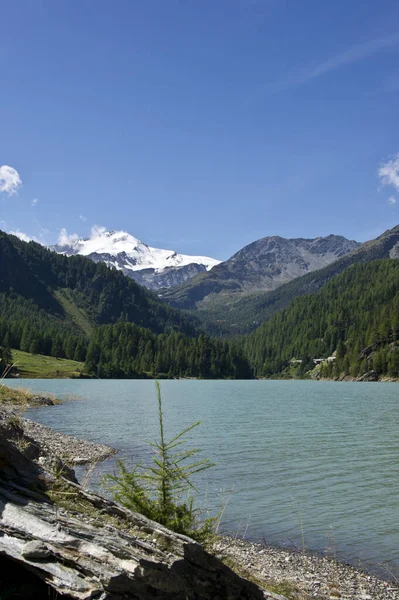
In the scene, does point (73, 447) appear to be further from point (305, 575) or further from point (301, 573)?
point (305, 575)

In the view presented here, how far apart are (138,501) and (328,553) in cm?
1103

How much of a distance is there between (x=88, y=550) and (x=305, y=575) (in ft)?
38.8

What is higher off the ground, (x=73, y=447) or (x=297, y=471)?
(x=297, y=471)

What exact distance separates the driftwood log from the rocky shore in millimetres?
4983

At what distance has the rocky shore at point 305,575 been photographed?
14.3 metres

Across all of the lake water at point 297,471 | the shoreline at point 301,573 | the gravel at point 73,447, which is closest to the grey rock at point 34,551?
the shoreline at point 301,573

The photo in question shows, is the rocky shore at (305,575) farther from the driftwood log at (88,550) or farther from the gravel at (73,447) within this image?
the gravel at (73,447)

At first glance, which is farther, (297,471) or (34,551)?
(297,471)

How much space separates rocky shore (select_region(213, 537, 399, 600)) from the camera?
564 inches

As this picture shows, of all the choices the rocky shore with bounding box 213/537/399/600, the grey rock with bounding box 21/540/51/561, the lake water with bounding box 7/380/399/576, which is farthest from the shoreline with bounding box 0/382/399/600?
the grey rock with bounding box 21/540/51/561

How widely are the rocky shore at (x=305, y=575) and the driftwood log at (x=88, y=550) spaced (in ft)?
16.3

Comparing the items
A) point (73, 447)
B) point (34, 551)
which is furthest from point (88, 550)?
point (73, 447)

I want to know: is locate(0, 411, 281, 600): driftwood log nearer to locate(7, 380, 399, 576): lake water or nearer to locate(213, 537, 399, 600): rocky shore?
locate(213, 537, 399, 600): rocky shore

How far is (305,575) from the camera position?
16.1 metres
